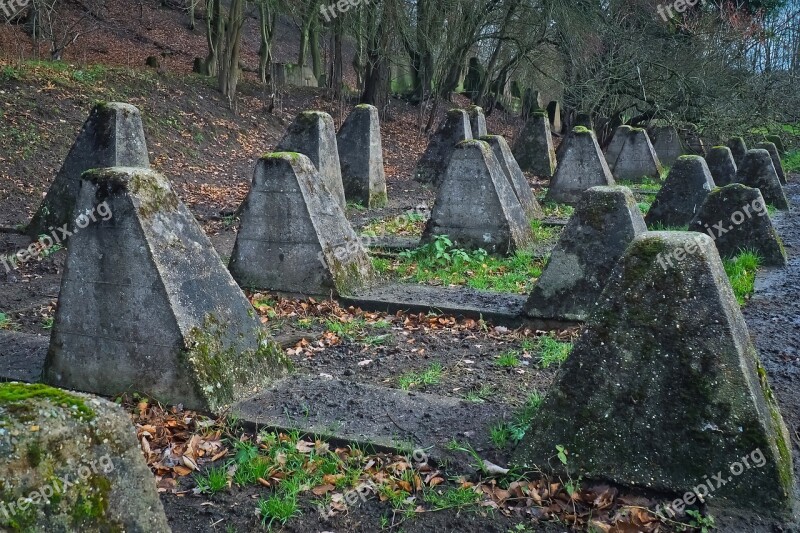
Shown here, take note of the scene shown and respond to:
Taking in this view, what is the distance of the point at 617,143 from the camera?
20.2 metres

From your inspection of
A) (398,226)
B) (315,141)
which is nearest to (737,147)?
(398,226)

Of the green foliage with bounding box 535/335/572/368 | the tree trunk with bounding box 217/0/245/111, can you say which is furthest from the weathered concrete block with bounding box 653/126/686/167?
the green foliage with bounding box 535/335/572/368

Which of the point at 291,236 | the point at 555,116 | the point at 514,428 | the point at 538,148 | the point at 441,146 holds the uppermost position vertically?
the point at 555,116

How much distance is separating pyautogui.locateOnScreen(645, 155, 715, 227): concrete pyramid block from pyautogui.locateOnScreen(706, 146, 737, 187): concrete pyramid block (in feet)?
13.0

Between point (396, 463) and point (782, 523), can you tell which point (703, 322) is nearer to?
point (782, 523)

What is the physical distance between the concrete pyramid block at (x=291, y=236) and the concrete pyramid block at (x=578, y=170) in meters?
8.22

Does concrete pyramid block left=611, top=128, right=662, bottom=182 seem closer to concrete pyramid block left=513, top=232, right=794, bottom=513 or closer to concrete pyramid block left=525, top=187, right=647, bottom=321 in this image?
concrete pyramid block left=525, top=187, right=647, bottom=321

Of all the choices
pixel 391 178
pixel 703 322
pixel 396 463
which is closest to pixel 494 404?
pixel 396 463

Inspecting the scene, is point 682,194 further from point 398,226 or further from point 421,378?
point 421,378

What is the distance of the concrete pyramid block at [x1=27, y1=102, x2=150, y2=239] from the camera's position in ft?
29.7

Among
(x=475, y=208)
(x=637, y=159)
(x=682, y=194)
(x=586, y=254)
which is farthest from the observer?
(x=637, y=159)

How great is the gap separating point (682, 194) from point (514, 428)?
8.25 meters

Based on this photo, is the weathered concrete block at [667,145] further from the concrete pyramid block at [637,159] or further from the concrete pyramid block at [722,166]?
the concrete pyramid block at [722,166]

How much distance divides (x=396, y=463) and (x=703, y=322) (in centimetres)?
162
